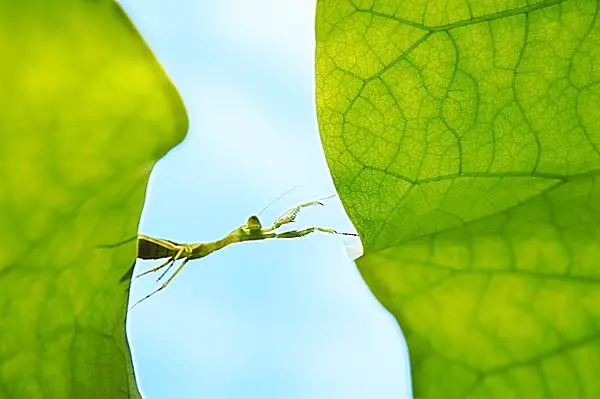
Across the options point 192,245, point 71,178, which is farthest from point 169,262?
point 71,178

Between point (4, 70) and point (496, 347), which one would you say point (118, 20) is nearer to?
point (4, 70)

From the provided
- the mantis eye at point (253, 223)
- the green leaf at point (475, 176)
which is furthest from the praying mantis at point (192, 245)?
the green leaf at point (475, 176)

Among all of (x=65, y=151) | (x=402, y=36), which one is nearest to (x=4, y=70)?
(x=65, y=151)

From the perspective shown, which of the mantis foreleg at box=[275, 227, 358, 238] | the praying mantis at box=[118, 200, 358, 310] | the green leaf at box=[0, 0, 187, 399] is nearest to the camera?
the green leaf at box=[0, 0, 187, 399]

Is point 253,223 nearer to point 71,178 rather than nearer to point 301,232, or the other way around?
point 301,232

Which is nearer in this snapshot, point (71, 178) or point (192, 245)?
point (71, 178)

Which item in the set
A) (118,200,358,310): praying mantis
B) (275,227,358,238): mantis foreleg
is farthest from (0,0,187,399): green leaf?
(275,227,358,238): mantis foreleg

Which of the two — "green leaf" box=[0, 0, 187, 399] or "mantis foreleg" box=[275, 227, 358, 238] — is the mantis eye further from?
"green leaf" box=[0, 0, 187, 399]
